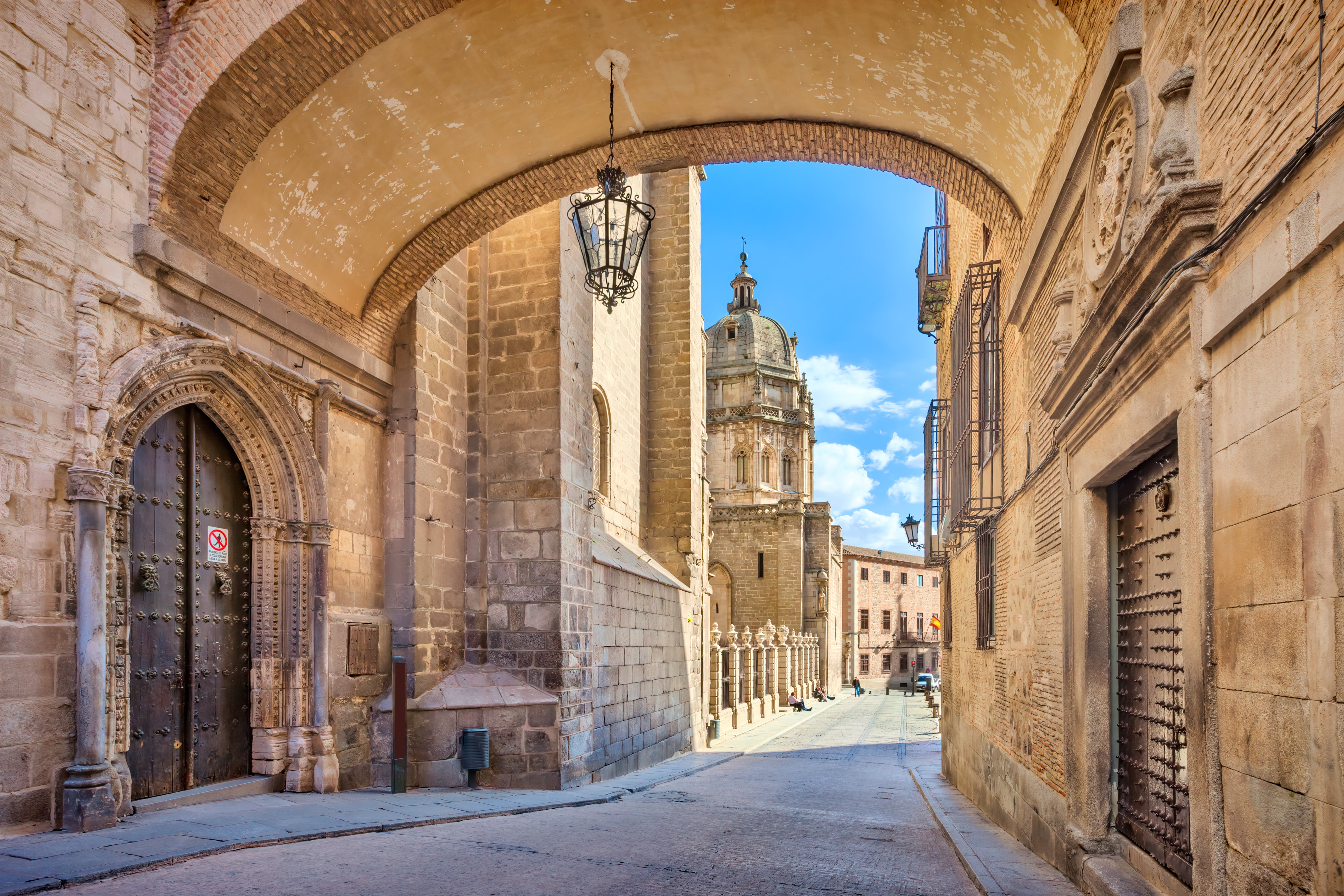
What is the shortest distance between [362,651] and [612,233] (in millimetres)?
4365

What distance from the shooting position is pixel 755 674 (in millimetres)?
26922

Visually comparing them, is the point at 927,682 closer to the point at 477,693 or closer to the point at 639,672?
the point at 639,672

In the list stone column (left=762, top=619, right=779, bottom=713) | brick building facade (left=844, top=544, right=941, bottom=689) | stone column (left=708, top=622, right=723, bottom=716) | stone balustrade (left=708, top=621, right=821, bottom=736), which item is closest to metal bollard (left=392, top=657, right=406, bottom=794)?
stone balustrade (left=708, top=621, right=821, bottom=736)

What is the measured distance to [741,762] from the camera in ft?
49.4

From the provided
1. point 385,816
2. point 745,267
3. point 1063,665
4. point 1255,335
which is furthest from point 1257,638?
point 745,267

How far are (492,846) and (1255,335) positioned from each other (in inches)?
205

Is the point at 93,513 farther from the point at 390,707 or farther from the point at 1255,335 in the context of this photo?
the point at 1255,335

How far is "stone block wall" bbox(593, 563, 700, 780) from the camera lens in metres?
11.2

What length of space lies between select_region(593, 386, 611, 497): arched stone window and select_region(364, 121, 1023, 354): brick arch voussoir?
600cm

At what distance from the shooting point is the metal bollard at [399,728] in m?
8.20

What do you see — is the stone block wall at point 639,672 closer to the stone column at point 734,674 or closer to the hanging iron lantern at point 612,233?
the hanging iron lantern at point 612,233

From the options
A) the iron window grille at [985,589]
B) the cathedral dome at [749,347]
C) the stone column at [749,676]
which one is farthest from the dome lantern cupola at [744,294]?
the iron window grille at [985,589]

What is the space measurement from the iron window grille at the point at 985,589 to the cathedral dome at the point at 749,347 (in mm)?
37891

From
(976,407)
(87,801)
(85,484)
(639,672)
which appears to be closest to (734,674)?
(639,672)
